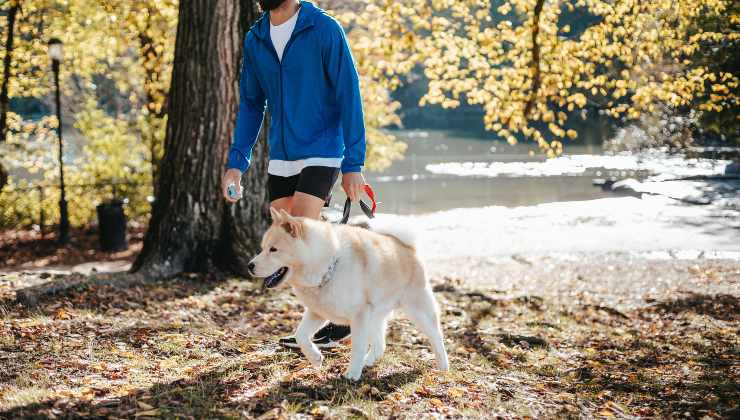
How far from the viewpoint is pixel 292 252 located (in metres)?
3.83

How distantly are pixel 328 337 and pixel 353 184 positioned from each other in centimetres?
131

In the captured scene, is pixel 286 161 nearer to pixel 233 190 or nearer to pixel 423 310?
pixel 233 190

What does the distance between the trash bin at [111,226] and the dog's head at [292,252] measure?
1256 cm

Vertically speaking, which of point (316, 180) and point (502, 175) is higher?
point (316, 180)

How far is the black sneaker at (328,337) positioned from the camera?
500 cm

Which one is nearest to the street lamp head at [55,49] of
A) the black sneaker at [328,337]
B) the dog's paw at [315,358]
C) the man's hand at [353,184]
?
the black sneaker at [328,337]

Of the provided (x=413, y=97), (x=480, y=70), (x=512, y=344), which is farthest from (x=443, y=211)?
(x=413, y=97)

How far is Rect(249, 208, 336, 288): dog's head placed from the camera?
378 centimetres

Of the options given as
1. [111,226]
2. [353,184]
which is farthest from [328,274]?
[111,226]

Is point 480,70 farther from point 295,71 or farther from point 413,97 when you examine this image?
point 413,97

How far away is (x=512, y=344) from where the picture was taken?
640 centimetres

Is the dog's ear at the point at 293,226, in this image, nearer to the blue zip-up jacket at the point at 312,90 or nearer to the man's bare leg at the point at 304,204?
the man's bare leg at the point at 304,204

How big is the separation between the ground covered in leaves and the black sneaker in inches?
4.1

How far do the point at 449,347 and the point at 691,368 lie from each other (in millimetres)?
1958
